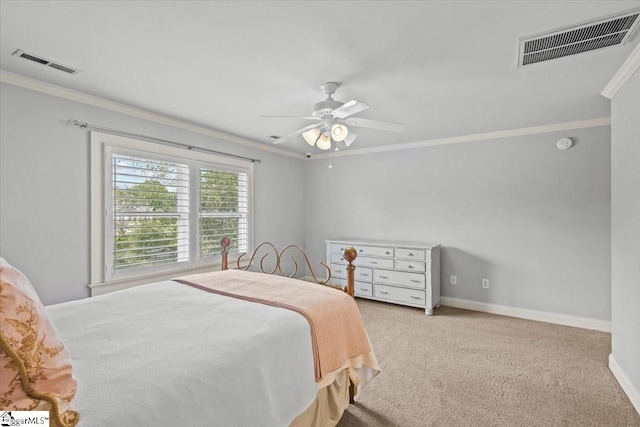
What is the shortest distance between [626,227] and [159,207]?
436 cm

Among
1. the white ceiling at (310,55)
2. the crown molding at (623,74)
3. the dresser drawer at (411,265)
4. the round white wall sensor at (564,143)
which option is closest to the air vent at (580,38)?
the white ceiling at (310,55)

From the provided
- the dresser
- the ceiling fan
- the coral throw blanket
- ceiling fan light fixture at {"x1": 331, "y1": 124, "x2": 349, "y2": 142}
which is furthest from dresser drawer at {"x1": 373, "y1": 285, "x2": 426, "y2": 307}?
ceiling fan light fixture at {"x1": 331, "y1": 124, "x2": 349, "y2": 142}

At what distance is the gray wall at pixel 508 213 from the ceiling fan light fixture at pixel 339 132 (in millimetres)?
2450

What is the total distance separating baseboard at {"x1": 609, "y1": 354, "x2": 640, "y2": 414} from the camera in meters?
2.12

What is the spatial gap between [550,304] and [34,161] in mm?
5646

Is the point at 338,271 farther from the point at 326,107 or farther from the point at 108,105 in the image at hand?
the point at 108,105

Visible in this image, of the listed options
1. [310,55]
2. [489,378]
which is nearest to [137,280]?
[310,55]

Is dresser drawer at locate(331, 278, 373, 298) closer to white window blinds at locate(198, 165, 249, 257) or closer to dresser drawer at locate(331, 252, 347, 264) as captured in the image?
dresser drawer at locate(331, 252, 347, 264)

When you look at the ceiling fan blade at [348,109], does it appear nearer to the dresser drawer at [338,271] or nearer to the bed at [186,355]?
the bed at [186,355]

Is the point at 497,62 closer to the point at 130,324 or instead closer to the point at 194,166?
the point at 130,324

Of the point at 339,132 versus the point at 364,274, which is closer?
the point at 339,132

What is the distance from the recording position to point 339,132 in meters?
2.60

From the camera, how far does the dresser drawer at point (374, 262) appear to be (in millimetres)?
4379

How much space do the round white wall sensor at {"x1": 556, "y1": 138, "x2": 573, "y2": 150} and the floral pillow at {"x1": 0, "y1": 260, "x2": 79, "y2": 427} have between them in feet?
15.7
